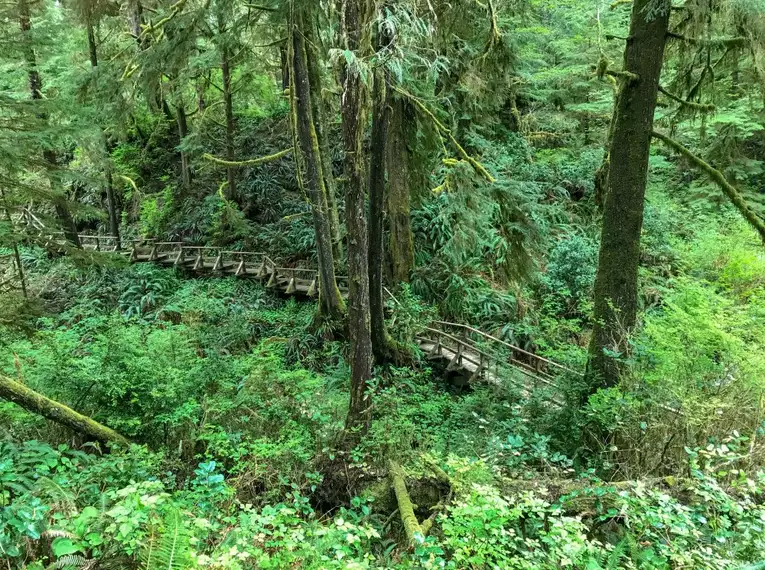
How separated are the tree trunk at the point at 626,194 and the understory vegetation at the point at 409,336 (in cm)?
4

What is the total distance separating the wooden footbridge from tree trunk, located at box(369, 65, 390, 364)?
1.68 metres

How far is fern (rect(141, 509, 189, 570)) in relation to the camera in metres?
2.19

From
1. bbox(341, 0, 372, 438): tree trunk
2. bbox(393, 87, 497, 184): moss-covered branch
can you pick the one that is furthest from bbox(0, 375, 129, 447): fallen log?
bbox(393, 87, 497, 184): moss-covered branch

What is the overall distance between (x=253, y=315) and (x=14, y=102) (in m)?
7.74

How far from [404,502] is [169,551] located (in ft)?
8.06

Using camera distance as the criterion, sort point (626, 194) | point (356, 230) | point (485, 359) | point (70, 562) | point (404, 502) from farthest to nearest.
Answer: point (485, 359) < point (356, 230) < point (626, 194) < point (404, 502) < point (70, 562)

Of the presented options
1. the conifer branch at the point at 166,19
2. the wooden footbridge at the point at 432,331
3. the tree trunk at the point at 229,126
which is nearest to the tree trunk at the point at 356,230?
the wooden footbridge at the point at 432,331

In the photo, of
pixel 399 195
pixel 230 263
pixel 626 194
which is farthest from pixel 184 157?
pixel 626 194

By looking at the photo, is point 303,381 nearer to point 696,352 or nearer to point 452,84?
point 696,352

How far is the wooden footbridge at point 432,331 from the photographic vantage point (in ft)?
26.6

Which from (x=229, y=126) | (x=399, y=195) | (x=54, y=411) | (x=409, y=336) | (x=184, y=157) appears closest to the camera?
(x=54, y=411)

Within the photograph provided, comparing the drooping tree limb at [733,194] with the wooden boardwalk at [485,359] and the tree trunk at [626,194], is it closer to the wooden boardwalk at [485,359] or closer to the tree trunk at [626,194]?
the tree trunk at [626,194]

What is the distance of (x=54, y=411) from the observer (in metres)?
4.65

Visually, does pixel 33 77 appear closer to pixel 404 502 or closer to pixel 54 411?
pixel 54 411
